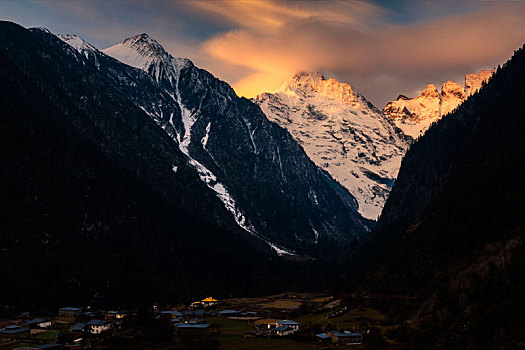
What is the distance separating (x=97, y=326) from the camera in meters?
146

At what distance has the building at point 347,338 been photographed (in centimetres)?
12219

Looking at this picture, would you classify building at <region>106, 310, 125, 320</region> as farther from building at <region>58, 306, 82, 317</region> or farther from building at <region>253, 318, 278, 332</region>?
building at <region>253, 318, 278, 332</region>

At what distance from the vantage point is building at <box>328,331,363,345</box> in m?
122

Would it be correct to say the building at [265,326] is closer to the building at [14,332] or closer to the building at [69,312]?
the building at [14,332]

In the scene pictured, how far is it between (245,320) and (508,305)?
89579 mm

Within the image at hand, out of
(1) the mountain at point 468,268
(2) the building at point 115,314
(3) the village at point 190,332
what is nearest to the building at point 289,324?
(3) the village at point 190,332

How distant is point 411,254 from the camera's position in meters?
175

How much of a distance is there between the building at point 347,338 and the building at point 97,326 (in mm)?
58475

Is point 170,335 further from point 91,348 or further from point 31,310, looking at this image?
point 31,310

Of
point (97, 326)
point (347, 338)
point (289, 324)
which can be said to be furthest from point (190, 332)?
point (347, 338)

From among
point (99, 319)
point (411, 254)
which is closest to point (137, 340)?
point (99, 319)

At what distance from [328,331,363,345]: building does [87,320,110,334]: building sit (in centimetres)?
5847

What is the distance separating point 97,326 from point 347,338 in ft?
209

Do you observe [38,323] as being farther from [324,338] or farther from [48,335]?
[324,338]
